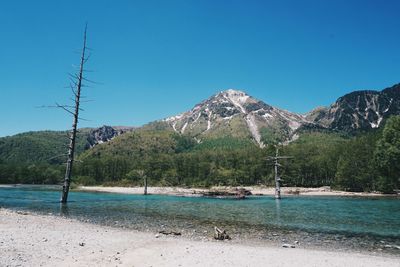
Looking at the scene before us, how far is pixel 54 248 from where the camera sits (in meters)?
15.9

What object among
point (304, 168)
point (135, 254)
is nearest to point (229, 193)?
point (304, 168)

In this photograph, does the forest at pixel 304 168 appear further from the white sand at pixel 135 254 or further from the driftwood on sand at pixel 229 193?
the white sand at pixel 135 254

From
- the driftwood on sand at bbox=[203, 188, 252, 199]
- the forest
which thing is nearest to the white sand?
the forest

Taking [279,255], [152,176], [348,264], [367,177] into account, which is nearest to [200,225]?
[279,255]

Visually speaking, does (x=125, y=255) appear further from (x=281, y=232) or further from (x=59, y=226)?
(x=281, y=232)

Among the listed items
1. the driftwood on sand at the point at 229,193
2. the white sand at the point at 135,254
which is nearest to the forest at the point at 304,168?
the driftwood on sand at the point at 229,193

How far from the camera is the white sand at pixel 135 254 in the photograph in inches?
549

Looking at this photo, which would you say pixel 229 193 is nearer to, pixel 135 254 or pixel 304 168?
pixel 304 168

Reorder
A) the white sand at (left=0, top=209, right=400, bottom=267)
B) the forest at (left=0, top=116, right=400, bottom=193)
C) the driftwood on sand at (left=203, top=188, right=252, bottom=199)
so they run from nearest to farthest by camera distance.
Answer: the white sand at (left=0, top=209, right=400, bottom=267)
the driftwood on sand at (left=203, top=188, right=252, bottom=199)
the forest at (left=0, top=116, right=400, bottom=193)

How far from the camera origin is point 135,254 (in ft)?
50.9

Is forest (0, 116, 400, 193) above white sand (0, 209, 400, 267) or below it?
above

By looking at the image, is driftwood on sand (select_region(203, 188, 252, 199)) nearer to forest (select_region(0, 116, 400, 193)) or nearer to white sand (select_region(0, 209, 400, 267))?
forest (select_region(0, 116, 400, 193))

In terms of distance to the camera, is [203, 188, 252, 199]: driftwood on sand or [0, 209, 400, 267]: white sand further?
[203, 188, 252, 199]: driftwood on sand

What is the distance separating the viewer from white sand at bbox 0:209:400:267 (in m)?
13.9
